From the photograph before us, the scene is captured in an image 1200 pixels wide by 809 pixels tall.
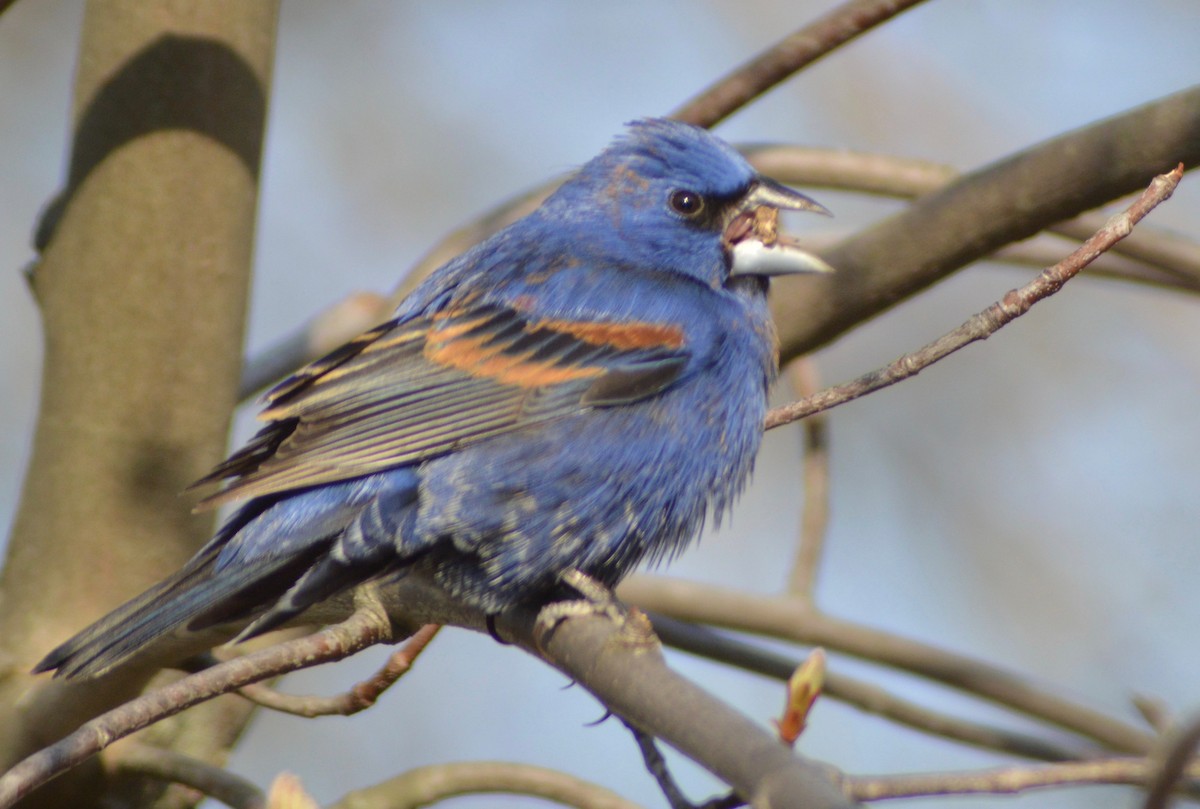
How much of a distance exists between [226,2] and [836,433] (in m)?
5.60

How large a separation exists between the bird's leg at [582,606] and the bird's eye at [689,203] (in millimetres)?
1175

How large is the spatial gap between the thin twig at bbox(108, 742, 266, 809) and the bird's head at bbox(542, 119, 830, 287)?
172 centimetres

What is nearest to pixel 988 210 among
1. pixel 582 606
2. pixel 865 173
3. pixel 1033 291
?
pixel 1033 291

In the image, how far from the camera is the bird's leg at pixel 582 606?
286 cm

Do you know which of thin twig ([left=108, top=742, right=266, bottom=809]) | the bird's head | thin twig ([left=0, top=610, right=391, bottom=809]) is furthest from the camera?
the bird's head

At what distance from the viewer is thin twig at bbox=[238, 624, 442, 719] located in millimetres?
2758

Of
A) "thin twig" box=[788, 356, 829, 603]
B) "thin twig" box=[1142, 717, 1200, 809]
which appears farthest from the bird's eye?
"thin twig" box=[1142, 717, 1200, 809]

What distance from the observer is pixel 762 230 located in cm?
393

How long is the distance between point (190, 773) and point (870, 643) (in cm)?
216

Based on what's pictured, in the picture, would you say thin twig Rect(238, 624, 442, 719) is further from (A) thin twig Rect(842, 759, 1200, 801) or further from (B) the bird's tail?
(A) thin twig Rect(842, 759, 1200, 801)

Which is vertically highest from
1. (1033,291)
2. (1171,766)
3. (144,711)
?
(1033,291)

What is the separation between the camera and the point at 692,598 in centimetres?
449

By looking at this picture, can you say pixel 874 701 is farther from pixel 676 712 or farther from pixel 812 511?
pixel 676 712

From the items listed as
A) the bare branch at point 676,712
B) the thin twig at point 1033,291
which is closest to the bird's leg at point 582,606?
the bare branch at point 676,712
